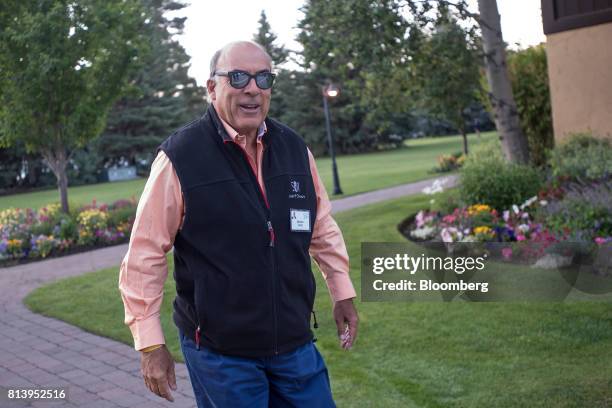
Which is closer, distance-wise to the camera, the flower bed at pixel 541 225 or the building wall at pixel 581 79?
the flower bed at pixel 541 225

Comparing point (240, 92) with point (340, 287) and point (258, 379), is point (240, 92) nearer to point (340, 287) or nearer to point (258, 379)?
point (340, 287)

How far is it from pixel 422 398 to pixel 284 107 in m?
53.2

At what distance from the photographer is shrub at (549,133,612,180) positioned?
9.64 metres

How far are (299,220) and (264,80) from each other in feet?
1.95

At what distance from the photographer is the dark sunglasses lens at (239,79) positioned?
3.06 m

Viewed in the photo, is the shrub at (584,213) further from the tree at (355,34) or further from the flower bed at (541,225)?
the tree at (355,34)

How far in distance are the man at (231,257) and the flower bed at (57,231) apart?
36.7ft

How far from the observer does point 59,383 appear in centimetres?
589

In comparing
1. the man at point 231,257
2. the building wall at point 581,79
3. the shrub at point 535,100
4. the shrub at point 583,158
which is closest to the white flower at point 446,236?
the shrub at point 583,158

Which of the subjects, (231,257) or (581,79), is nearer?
(231,257)

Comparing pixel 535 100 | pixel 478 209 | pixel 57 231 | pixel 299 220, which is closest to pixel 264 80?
pixel 299 220

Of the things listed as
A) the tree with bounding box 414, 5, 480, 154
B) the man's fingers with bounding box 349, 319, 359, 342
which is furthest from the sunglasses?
the tree with bounding box 414, 5, 480, 154

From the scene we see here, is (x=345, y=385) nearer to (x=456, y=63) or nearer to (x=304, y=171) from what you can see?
(x=304, y=171)

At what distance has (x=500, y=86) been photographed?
468 inches
